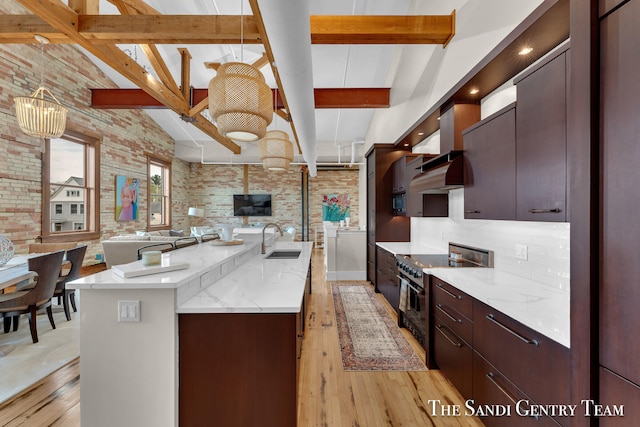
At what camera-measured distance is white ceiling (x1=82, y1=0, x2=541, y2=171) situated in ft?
6.76

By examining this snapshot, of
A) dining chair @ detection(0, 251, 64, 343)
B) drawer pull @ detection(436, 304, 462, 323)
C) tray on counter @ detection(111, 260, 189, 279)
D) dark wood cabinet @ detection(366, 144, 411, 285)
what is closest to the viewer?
tray on counter @ detection(111, 260, 189, 279)

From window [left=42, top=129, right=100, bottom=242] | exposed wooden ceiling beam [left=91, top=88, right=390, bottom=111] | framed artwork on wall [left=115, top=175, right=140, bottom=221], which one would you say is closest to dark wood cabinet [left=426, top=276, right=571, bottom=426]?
exposed wooden ceiling beam [left=91, top=88, right=390, bottom=111]

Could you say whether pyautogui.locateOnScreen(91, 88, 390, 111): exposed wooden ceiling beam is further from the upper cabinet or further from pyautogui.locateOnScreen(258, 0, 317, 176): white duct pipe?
the upper cabinet

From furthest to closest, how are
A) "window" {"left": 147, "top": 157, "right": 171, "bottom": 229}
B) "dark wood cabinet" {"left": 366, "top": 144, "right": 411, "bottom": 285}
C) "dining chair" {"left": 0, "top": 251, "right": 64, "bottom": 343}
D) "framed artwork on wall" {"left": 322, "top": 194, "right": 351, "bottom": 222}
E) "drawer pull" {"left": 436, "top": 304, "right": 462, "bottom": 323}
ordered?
"framed artwork on wall" {"left": 322, "top": 194, "right": 351, "bottom": 222}
"window" {"left": 147, "top": 157, "right": 171, "bottom": 229}
"dark wood cabinet" {"left": 366, "top": 144, "right": 411, "bottom": 285}
"dining chair" {"left": 0, "top": 251, "right": 64, "bottom": 343}
"drawer pull" {"left": 436, "top": 304, "right": 462, "bottom": 323}

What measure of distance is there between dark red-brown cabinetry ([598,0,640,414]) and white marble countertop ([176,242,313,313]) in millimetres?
1238

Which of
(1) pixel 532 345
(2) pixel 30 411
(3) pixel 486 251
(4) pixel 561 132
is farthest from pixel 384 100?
(2) pixel 30 411

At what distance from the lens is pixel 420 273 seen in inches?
94.0

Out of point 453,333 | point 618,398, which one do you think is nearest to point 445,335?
point 453,333

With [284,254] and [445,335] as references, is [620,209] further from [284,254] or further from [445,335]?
[284,254]

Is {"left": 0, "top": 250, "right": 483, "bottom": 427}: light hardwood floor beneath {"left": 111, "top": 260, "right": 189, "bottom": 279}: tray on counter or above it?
beneath

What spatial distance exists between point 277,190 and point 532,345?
8.69m

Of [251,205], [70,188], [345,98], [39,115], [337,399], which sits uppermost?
[345,98]

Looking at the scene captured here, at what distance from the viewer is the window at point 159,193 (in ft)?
24.0

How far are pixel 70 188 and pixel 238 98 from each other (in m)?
5.03
